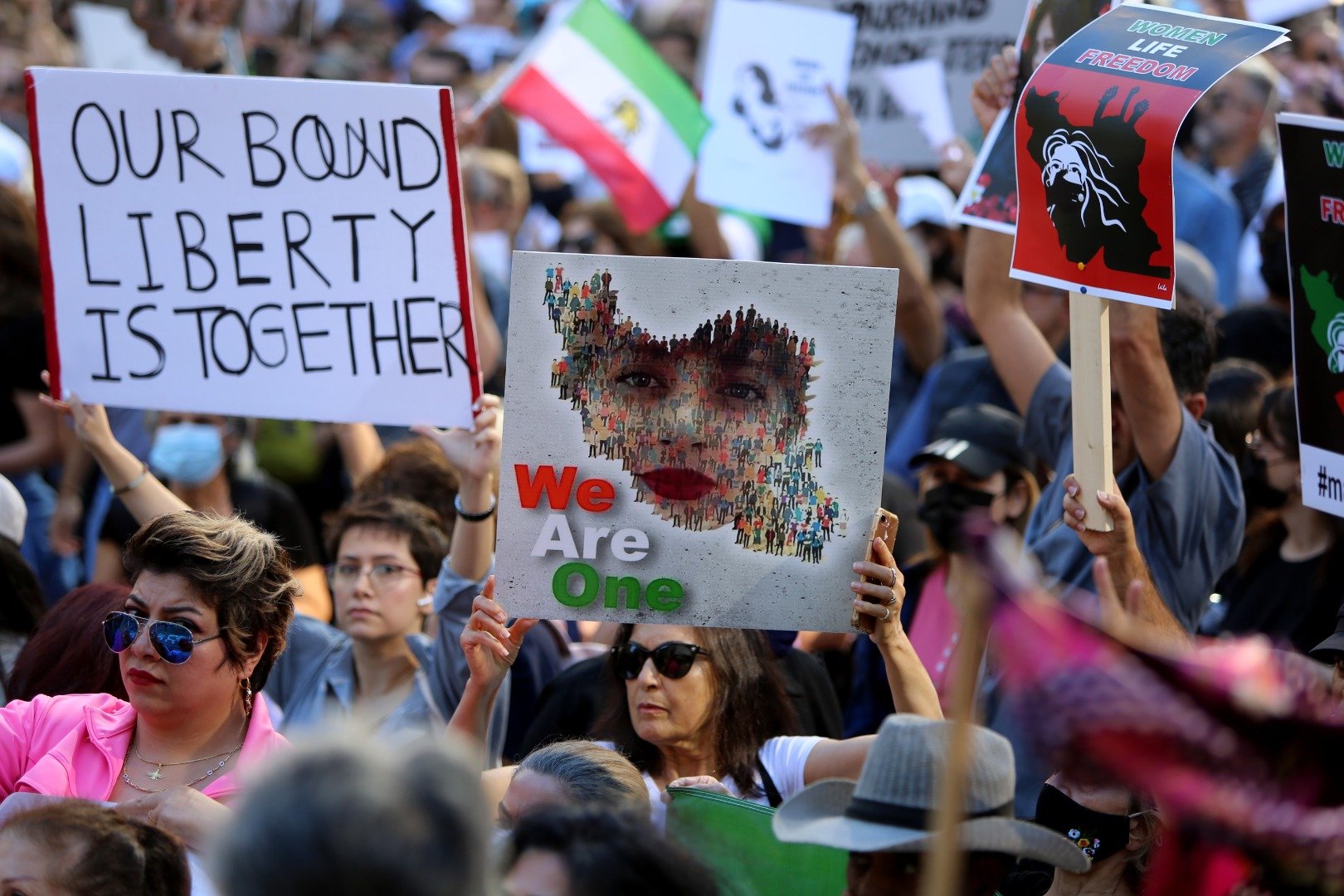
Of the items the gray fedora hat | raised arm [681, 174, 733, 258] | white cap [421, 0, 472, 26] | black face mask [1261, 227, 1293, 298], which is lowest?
the gray fedora hat

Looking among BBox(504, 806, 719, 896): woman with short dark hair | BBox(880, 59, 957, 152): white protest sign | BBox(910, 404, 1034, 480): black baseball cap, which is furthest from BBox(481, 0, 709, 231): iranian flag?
BBox(504, 806, 719, 896): woman with short dark hair

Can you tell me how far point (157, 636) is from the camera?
3.29m

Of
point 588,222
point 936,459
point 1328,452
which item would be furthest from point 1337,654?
point 588,222

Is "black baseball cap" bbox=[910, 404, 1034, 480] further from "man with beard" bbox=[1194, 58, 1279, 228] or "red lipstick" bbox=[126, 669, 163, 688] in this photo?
"man with beard" bbox=[1194, 58, 1279, 228]

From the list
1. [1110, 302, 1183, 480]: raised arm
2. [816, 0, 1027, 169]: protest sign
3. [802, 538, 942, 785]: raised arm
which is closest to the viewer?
[802, 538, 942, 785]: raised arm

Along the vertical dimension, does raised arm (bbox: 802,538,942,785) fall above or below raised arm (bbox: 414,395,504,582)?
below

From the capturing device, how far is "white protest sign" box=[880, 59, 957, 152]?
22.9ft

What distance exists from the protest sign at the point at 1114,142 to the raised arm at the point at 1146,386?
34 cm

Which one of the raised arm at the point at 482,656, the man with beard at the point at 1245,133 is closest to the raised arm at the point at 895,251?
the man with beard at the point at 1245,133

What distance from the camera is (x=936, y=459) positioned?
4969 mm

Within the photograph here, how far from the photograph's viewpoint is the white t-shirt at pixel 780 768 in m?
3.45

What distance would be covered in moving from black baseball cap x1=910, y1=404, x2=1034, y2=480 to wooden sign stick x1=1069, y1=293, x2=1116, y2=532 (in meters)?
1.28

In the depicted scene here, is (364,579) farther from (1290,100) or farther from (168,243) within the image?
(1290,100)

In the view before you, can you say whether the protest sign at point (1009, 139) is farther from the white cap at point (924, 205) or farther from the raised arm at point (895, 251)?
the white cap at point (924, 205)
